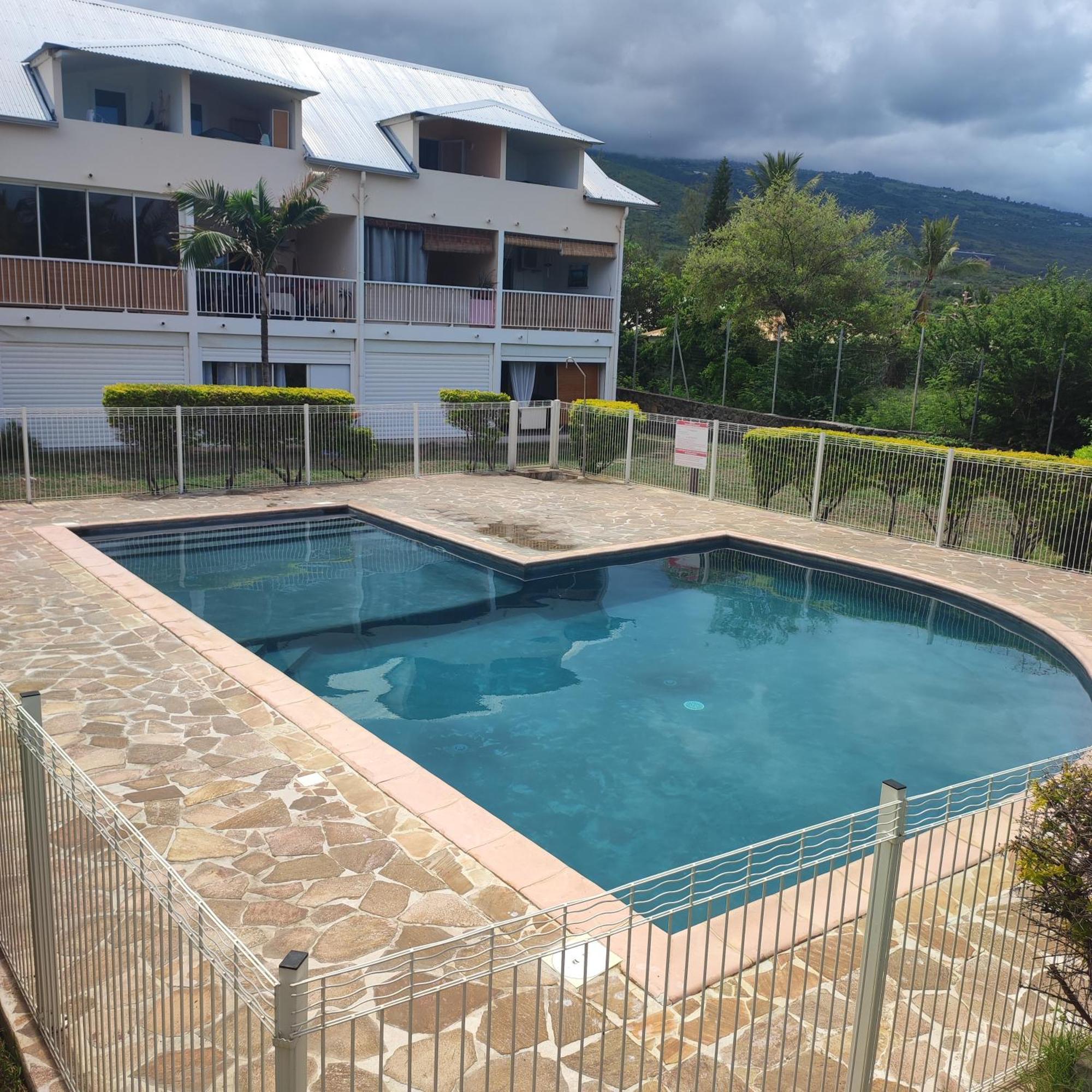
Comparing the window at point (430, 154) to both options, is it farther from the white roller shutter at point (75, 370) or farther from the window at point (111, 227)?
the white roller shutter at point (75, 370)

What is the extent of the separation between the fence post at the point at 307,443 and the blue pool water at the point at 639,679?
3.23 m

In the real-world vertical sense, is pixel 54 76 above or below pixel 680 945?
above

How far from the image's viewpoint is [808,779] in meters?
8.11

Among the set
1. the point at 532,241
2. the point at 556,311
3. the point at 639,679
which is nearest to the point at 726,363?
the point at 556,311

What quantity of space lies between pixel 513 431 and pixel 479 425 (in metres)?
0.77

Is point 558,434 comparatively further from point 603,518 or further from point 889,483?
point 889,483

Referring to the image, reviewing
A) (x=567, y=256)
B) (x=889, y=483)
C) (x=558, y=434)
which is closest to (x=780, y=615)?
(x=889, y=483)

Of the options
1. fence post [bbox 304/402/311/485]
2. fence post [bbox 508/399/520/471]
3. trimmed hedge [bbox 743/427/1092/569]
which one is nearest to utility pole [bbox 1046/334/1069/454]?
trimmed hedge [bbox 743/427/1092/569]

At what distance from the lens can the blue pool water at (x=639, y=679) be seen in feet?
25.2

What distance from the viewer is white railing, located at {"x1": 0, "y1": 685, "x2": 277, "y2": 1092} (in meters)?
3.43

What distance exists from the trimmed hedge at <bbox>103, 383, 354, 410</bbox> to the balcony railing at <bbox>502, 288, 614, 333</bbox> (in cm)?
807

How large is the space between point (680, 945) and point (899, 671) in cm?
662

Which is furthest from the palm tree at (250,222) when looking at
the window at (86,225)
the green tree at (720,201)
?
the green tree at (720,201)

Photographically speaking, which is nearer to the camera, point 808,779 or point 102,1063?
point 102,1063
